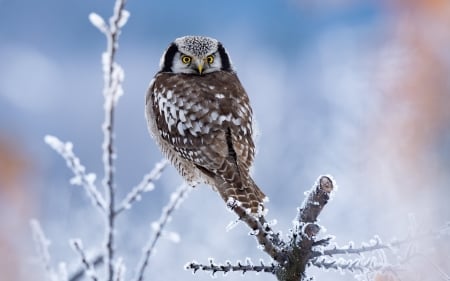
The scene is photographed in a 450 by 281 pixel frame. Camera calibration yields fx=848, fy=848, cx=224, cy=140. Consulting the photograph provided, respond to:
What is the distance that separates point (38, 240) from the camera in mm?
1146

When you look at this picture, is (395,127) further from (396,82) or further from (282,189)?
(282,189)

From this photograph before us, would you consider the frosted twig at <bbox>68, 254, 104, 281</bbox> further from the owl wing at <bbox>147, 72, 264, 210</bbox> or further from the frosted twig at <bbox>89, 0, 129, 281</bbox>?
the owl wing at <bbox>147, 72, 264, 210</bbox>

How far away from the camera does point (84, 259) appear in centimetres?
105

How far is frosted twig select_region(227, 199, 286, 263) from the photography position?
122cm

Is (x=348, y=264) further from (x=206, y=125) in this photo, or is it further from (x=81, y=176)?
(x=206, y=125)

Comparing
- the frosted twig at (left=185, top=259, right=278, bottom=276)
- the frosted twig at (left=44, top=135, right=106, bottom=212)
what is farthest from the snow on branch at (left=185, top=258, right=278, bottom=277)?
the frosted twig at (left=44, top=135, right=106, bottom=212)

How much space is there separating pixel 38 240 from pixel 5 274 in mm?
2014

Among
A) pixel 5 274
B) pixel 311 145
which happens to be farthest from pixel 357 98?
pixel 5 274

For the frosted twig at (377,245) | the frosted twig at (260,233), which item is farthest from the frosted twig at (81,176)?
the frosted twig at (377,245)

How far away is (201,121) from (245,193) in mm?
377

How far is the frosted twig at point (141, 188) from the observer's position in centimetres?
99

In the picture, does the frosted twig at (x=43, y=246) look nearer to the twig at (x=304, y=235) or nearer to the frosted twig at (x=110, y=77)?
the frosted twig at (x=110, y=77)

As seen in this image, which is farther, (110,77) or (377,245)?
(377,245)

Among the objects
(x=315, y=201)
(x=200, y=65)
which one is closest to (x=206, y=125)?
(x=200, y=65)
